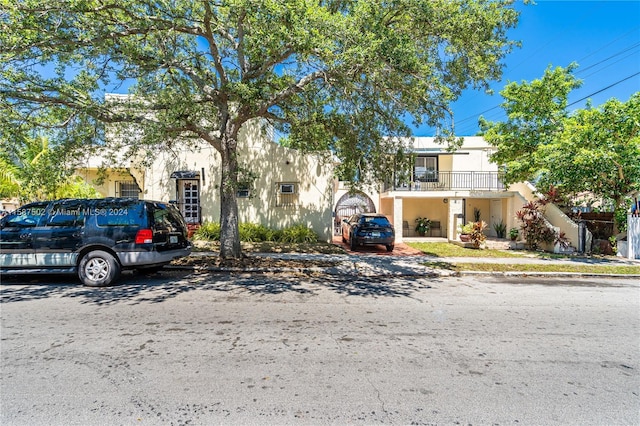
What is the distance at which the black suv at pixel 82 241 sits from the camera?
7180 mm

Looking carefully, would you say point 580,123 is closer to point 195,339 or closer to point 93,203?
point 195,339

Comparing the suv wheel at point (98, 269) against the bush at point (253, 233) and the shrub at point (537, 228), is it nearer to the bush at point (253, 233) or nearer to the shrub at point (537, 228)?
the bush at point (253, 233)

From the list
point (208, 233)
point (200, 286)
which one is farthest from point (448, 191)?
point (200, 286)

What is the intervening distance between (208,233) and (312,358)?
11298 mm

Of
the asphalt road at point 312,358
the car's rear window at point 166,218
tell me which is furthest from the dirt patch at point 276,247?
the asphalt road at point 312,358

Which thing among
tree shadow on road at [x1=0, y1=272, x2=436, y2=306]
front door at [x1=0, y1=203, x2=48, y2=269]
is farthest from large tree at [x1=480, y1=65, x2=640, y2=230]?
front door at [x1=0, y1=203, x2=48, y2=269]

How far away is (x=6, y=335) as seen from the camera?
4.35m

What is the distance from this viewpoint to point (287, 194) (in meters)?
15.3

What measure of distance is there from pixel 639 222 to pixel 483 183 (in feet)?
26.8

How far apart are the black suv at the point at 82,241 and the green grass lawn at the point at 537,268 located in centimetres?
789

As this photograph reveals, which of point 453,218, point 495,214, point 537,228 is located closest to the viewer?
point 537,228

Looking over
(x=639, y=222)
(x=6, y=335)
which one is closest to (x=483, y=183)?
(x=639, y=222)

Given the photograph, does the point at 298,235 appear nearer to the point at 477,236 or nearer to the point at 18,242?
the point at 477,236

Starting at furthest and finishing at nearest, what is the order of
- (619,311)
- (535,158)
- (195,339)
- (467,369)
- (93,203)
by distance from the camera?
(535,158) < (93,203) < (619,311) < (195,339) < (467,369)
